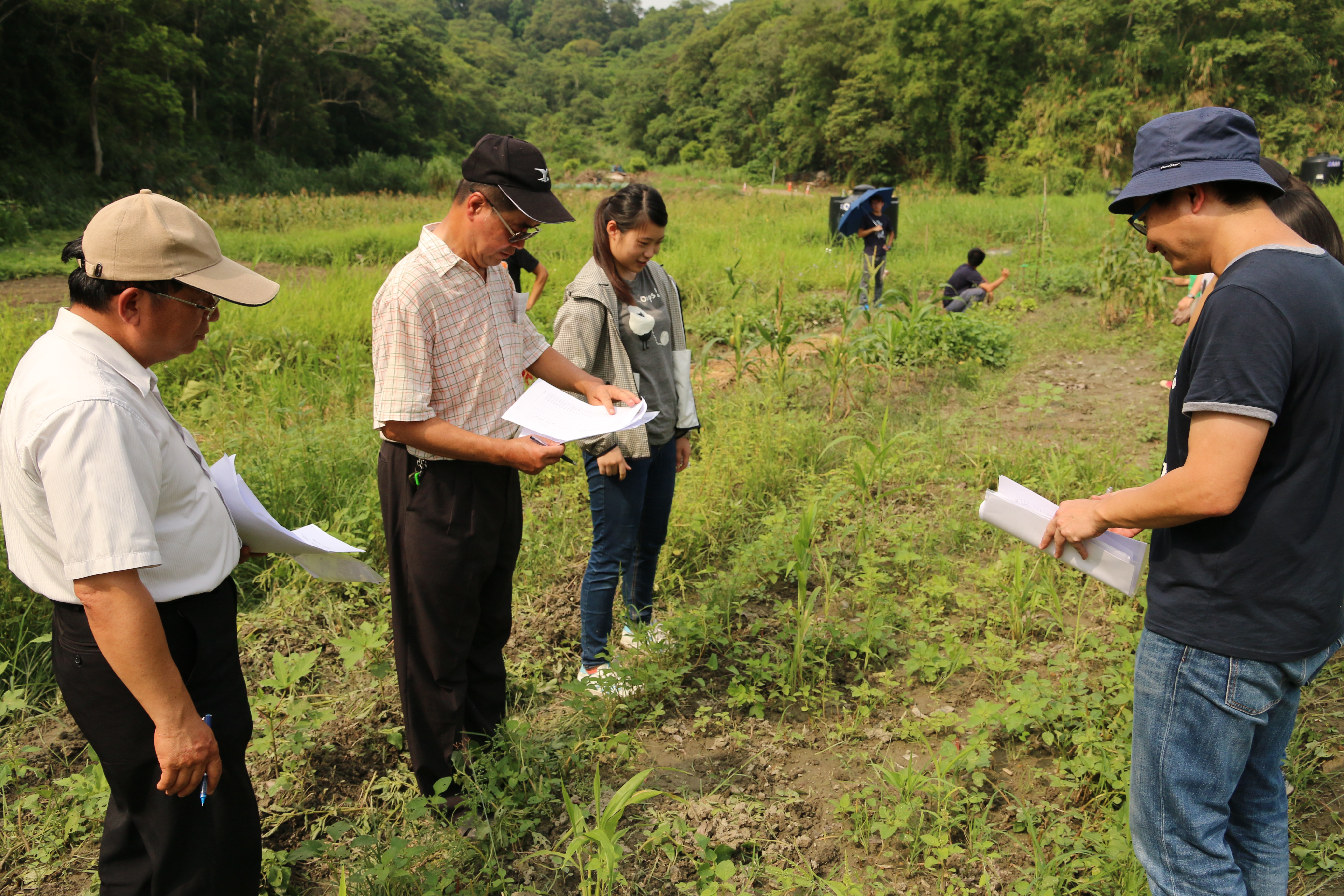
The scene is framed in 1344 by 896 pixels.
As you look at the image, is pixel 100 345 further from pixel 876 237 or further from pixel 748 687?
pixel 876 237

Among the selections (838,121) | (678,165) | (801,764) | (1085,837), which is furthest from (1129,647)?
(678,165)

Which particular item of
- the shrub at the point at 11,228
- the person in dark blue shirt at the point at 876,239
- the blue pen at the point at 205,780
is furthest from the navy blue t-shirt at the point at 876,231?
the shrub at the point at 11,228

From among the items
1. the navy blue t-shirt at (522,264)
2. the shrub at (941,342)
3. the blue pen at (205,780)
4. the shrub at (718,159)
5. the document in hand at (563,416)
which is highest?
the shrub at (718,159)

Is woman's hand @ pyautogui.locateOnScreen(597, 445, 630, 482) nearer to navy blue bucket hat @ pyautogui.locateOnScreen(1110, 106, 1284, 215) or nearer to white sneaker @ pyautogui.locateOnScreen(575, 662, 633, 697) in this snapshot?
white sneaker @ pyautogui.locateOnScreen(575, 662, 633, 697)

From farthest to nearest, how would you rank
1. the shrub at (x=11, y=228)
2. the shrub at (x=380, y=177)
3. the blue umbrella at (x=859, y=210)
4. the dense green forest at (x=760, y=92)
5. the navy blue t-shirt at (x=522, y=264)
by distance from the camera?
the shrub at (x=380, y=177) → the dense green forest at (x=760, y=92) → the shrub at (x=11, y=228) → the blue umbrella at (x=859, y=210) → the navy blue t-shirt at (x=522, y=264)

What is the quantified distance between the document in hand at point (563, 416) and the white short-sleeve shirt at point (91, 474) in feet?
2.48

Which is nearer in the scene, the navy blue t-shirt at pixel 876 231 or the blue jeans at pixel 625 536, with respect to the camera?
the blue jeans at pixel 625 536

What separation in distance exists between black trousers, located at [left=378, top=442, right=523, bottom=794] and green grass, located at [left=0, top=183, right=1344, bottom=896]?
23cm

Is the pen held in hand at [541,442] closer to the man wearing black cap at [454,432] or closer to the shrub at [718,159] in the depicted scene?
the man wearing black cap at [454,432]

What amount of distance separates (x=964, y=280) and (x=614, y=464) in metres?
6.96

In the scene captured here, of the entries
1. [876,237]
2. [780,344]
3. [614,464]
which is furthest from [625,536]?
[876,237]

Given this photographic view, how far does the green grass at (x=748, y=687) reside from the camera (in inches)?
84.3

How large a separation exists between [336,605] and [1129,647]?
3.03 meters

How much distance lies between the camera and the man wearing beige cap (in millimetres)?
1341
